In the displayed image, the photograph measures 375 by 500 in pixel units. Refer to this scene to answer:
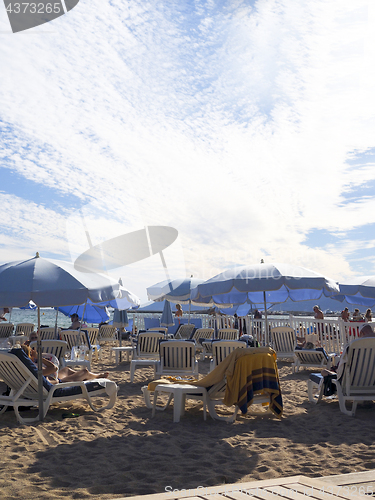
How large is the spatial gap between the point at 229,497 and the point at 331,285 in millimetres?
5082

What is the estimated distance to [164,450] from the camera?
3.90 meters

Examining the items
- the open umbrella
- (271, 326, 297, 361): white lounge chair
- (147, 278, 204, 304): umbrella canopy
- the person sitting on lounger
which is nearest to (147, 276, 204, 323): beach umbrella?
(147, 278, 204, 304): umbrella canopy

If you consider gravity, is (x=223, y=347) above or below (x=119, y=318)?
below

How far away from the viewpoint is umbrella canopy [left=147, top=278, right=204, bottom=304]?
38.5ft

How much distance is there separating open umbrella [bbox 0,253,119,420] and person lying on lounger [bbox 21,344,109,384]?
60 cm

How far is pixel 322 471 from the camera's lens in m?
3.29

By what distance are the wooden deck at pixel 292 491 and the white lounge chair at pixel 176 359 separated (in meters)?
4.61

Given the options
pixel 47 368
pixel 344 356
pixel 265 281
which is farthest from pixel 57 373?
pixel 344 356

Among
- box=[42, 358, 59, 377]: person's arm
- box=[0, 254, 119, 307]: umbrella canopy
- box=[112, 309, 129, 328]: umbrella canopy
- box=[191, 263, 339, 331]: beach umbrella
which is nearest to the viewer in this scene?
box=[0, 254, 119, 307]: umbrella canopy

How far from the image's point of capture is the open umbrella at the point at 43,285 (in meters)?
4.42

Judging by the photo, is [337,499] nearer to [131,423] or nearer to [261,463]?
[261,463]

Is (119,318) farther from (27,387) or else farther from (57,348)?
(27,387)

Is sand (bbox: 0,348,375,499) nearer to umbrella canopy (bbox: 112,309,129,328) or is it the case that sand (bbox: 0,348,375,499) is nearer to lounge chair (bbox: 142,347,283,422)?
lounge chair (bbox: 142,347,283,422)

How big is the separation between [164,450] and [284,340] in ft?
22.8
